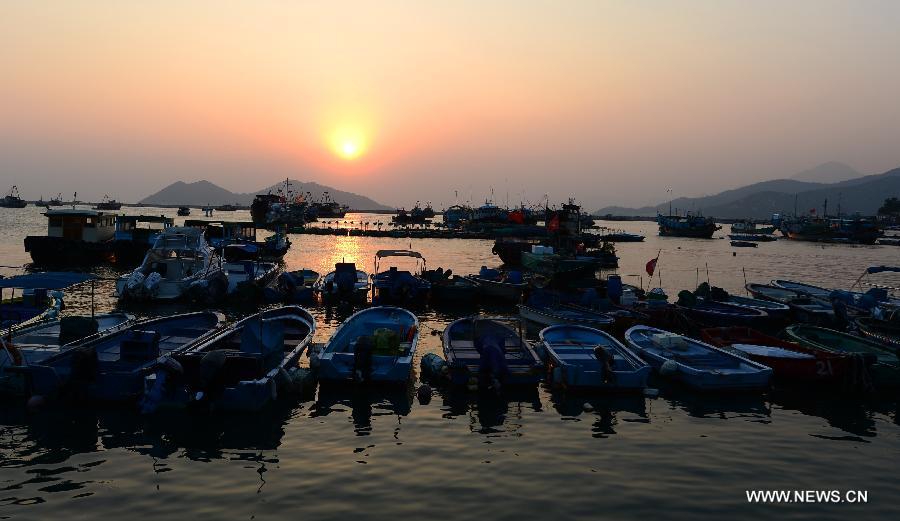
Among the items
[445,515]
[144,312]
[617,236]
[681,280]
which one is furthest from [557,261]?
[617,236]

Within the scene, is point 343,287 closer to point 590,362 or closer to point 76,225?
point 590,362

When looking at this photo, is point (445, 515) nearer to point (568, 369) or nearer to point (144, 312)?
point (568, 369)

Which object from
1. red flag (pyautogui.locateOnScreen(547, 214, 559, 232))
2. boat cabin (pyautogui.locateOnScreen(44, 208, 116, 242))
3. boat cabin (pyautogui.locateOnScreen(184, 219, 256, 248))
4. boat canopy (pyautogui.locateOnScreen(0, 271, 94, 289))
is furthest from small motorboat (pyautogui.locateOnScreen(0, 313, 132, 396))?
boat cabin (pyautogui.locateOnScreen(184, 219, 256, 248))

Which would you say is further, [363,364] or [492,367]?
[492,367]

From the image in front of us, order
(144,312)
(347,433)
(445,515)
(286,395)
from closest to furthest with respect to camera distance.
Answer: (445,515) → (347,433) → (286,395) → (144,312)

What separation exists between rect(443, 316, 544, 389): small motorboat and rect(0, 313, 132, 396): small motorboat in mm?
11887

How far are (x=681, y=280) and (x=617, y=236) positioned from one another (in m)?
70.0

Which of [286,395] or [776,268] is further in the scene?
[776,268]

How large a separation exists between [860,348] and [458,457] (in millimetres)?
18216

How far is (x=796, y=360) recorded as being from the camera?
67.7 ft

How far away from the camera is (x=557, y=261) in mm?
51438

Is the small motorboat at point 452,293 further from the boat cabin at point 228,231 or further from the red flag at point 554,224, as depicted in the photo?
the boat cabin at point 228,231

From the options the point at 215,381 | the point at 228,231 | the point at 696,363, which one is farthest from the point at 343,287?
the point at 228,231

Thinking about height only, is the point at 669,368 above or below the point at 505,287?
below
